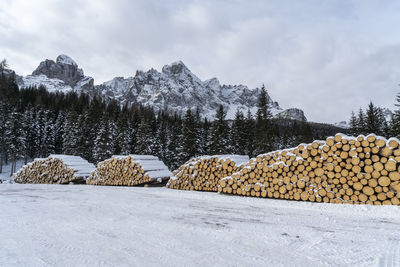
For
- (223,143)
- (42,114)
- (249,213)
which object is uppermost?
(42,114)

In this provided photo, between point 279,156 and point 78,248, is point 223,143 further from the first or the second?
point 78,248

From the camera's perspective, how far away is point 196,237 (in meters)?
3.62

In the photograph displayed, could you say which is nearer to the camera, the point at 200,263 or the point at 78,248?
the point at 200,263

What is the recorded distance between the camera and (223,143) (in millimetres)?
33812

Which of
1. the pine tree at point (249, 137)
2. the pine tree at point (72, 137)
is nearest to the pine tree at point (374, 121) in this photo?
the pine tree at point (249, 137)

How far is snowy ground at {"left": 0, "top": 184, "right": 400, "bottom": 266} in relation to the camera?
274 centimetres

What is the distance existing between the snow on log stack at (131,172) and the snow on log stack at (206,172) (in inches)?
68.9

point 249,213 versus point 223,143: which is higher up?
point 223,143

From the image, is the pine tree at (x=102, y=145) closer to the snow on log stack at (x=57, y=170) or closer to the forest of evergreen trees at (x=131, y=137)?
the forest of evergreen trees at (x=131, y=137)

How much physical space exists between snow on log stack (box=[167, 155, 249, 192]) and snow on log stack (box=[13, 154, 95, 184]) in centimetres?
852

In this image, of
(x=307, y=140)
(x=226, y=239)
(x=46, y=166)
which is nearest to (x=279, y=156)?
(x=226, y=239)

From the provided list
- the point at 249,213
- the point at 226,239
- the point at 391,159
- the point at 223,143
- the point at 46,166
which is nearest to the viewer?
the point at 226,239

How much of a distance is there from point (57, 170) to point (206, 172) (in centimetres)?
1270

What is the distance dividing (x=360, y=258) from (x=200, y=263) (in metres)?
2.08
